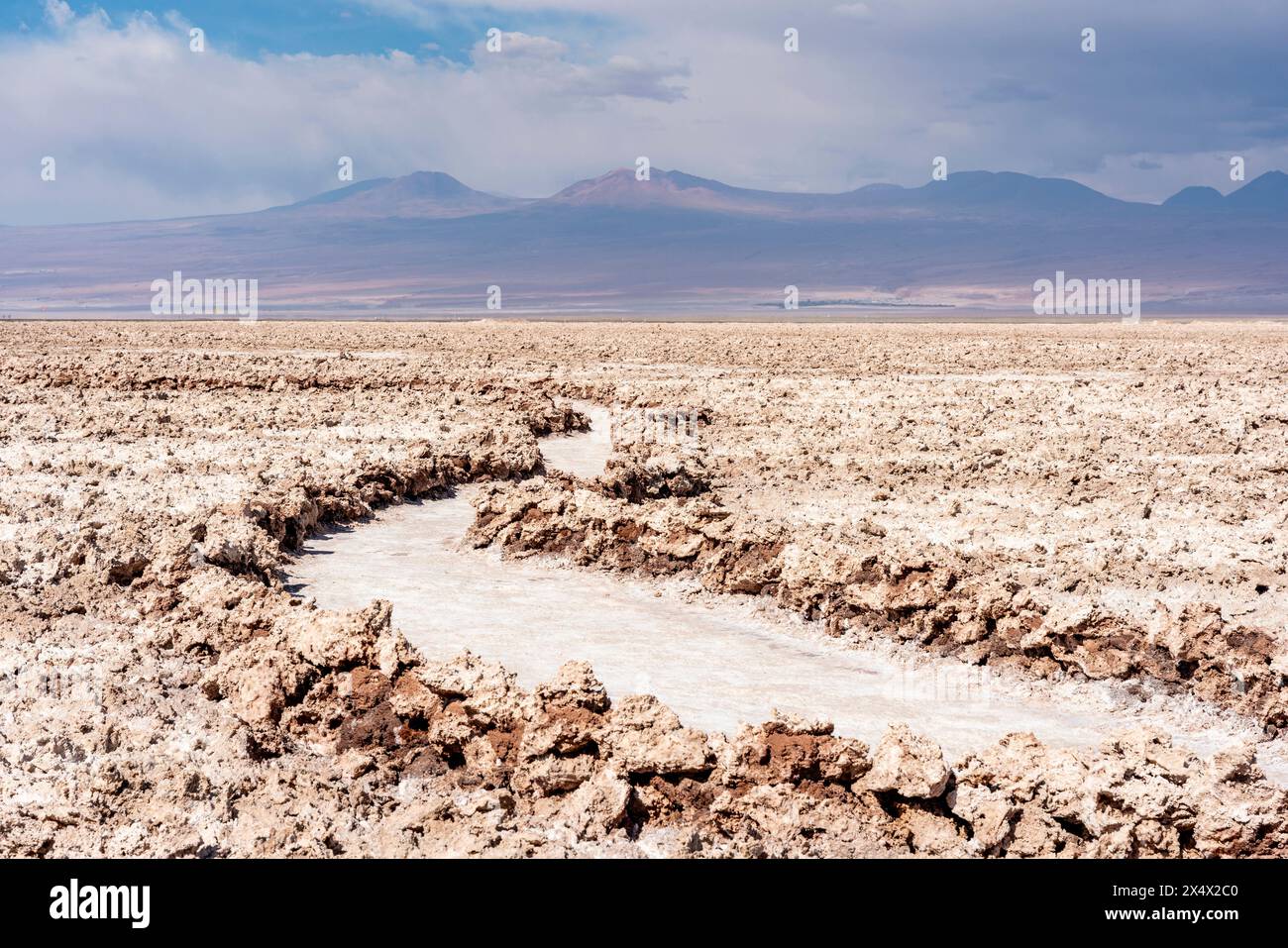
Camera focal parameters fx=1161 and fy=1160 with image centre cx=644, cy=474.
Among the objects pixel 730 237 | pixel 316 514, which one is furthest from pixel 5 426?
pixel 730 237

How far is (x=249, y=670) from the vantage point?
5.31 metres

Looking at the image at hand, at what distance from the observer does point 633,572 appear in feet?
26.0

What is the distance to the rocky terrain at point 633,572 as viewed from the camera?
4121mm

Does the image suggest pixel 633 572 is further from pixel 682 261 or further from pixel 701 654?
pixel 682 261

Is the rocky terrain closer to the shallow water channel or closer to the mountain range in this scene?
the shallow water channel

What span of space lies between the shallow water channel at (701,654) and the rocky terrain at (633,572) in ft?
0.60

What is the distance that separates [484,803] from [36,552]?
455cm

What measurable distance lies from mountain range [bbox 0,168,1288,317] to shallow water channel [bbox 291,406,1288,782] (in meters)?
89.1

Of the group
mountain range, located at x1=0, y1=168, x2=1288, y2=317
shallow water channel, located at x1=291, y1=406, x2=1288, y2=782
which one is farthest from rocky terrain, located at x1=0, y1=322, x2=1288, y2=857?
mountain range, located at x1=0, y1=168, x2=1288, y2=317

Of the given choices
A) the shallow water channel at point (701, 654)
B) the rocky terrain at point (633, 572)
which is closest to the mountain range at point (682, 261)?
the rocky terrain at point (633, 572)

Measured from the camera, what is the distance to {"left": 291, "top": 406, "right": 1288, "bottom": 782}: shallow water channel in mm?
5453

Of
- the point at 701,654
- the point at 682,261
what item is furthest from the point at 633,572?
the point at 682,261

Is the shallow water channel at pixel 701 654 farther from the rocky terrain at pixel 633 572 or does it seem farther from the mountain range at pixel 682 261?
the mountain range at pixel 682 261
